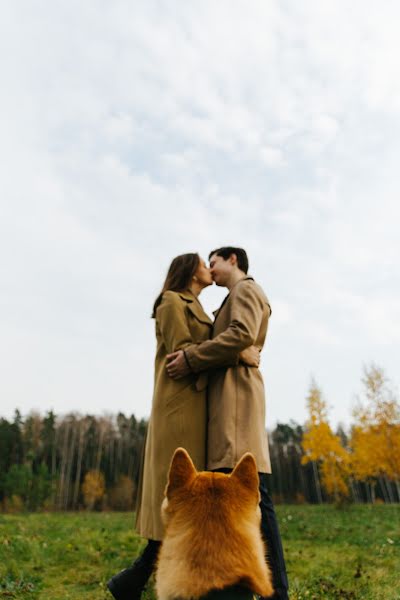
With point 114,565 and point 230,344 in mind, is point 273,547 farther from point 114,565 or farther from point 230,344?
point 114,565

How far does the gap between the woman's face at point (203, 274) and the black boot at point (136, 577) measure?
2268 millimetres

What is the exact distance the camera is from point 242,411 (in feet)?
11.6

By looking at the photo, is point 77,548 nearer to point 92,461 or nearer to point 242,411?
point 242,411

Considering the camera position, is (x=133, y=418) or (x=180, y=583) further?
(x=133, y=418)

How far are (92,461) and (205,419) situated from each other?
2500 inches

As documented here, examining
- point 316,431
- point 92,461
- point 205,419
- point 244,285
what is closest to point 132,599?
point 205,419

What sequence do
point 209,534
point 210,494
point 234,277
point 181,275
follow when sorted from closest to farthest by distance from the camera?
point 209,534 < point 210,494 < point 181,275 < point 234,277

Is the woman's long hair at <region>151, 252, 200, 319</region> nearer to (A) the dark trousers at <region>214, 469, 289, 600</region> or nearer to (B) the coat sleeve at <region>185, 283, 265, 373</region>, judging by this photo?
(B) the coat sleeve at <region>185, 283, 265, 373</region>

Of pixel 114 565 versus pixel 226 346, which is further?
pixel 114 565

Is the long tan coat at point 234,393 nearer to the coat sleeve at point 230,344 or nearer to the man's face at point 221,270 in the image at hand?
the coat sleeve at point 230,344

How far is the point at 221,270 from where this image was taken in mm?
4355

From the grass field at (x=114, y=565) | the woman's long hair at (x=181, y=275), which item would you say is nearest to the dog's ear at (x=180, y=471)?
the woman's long hair at (x=181, y=275)

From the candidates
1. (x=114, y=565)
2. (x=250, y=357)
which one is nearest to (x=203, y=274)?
(x=250, y=357)

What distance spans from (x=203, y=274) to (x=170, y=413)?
1351 mm
